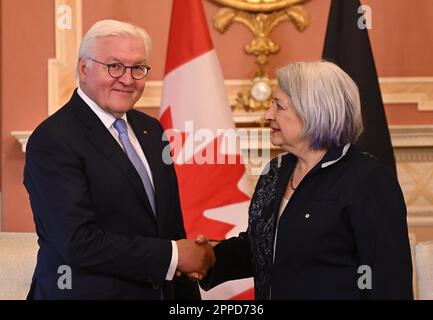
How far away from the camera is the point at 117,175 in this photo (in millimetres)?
2002

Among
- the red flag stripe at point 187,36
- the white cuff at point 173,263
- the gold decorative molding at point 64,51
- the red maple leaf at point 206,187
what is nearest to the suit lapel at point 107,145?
the white cuff at point 173,263

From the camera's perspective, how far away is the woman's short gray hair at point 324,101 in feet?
6.88

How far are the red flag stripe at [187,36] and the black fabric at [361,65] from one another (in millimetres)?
605

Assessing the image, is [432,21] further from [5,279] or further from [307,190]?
[5,279]

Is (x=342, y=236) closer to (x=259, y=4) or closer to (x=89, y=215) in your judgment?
(x=89, y=215)

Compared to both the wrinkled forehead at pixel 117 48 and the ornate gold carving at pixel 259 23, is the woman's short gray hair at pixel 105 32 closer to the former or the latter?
the wrinkled forehead at pixel 117 48

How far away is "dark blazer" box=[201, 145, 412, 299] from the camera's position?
79.0 inches

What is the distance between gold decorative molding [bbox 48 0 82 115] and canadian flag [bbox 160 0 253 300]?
935 millimetres

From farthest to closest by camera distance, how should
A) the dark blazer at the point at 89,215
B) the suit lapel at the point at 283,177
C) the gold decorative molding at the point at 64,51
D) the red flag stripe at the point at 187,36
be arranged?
the gold decorative molding at the point at 64,51, the red flag stripe at the point at 187,36, the suit lapel at the point at 283,177, the dark blazer at the point at 89,215

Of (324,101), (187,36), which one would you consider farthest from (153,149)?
(187,36)

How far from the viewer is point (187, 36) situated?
146 inches

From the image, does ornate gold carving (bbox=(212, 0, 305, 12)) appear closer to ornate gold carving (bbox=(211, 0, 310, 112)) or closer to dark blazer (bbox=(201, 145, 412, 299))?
ornate gold carving (bbox=(211, 0, 310, 112))

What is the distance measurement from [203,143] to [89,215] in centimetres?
157

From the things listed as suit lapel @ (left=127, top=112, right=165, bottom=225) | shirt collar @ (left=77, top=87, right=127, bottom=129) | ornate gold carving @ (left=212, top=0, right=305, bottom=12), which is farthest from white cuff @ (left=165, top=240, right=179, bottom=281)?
ornate gold carving @ (left=212, top=0, right=305, bottom=12)
